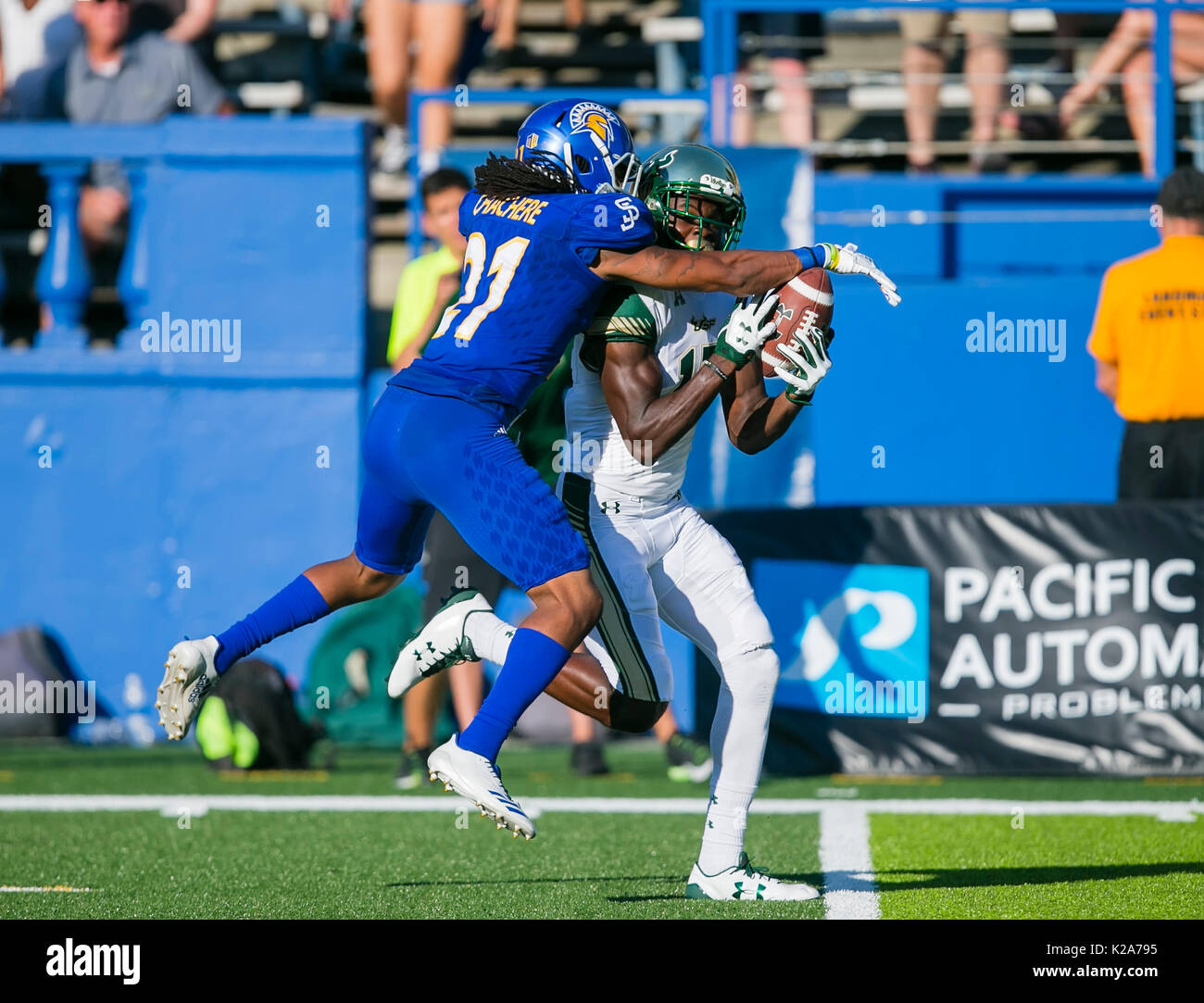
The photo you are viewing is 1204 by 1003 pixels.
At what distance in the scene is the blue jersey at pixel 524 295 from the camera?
428 cm

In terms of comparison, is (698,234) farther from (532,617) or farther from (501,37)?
(501,37)

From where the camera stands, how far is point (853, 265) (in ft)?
14.3

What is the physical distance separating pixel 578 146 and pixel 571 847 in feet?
7.88

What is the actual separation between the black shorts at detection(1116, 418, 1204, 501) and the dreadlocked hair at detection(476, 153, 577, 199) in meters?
3.94

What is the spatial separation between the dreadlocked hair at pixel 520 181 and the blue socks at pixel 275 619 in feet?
3.99

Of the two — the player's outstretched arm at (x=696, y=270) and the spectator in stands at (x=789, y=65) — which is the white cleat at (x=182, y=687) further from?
the spectator in stands at (x=789, y=65)

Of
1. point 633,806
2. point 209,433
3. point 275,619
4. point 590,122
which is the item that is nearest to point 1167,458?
point 633,806

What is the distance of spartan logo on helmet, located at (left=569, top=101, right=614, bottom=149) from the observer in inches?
180

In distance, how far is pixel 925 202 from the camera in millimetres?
9680

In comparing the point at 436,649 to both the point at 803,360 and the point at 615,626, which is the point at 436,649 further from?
the point at 803,360

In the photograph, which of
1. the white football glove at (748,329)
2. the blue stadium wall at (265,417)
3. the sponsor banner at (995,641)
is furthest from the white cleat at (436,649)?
the blue stadium wall at (265,417)

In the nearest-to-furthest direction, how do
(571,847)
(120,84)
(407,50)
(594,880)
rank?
(594,880)
(571,847)
(120,84)
(407,50)

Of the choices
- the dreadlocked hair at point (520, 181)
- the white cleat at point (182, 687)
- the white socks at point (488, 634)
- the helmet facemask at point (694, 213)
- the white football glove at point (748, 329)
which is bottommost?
the white cleat at point (182, 687)

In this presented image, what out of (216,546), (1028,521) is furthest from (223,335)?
(1028,521)
